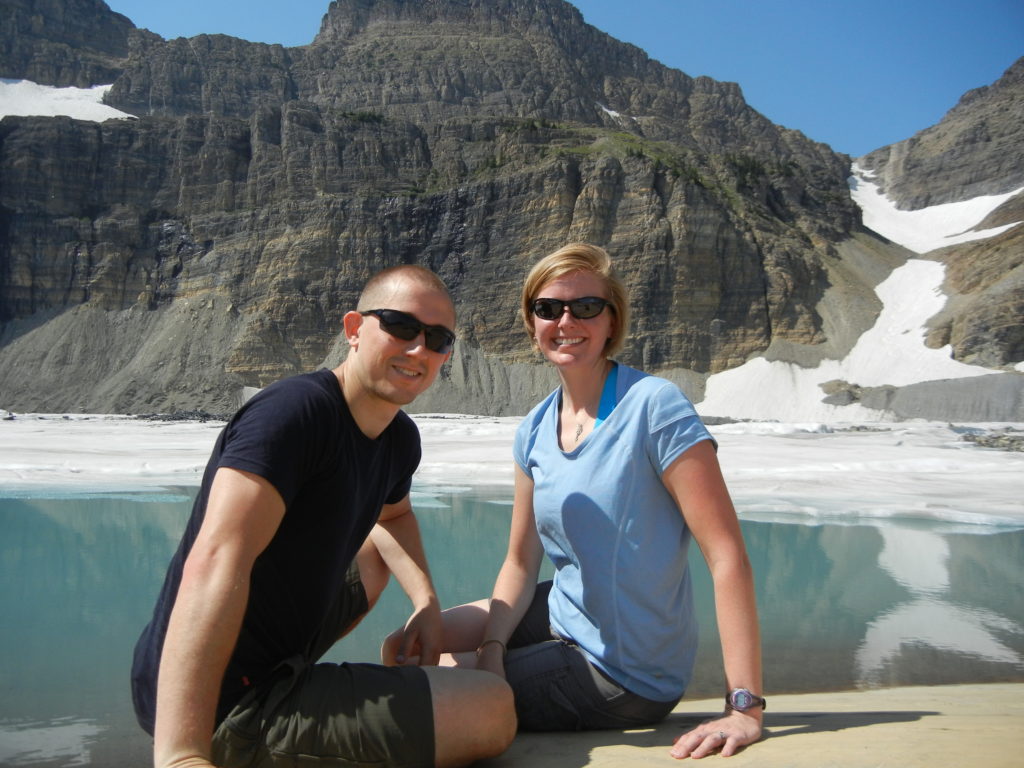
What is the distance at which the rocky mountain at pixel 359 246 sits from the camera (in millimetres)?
51312

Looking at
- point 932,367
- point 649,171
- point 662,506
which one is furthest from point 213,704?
point 649,171

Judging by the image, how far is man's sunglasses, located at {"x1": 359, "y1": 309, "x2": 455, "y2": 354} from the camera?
2.71 m

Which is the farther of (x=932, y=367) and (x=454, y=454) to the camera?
(x=932, y=367)

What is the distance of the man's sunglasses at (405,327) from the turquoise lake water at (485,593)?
7.73 feet

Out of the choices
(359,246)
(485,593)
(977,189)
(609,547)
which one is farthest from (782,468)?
(977,189)

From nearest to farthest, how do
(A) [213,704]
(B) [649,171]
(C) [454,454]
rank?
(A) [213,704]
(C) [454,454]
(B) [649,171]

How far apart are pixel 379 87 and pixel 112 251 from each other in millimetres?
54556

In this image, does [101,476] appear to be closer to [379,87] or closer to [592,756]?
[592,756]

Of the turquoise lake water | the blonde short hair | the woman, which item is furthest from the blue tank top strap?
the turquoise lake water

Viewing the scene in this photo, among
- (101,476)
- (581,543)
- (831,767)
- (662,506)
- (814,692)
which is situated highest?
(662,506)

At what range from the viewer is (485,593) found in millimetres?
6562

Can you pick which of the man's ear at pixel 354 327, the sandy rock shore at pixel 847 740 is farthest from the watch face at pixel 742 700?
the man's ear at pixel 354 327

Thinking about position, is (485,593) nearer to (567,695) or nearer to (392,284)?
(567,695)

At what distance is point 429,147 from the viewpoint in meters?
61.5
